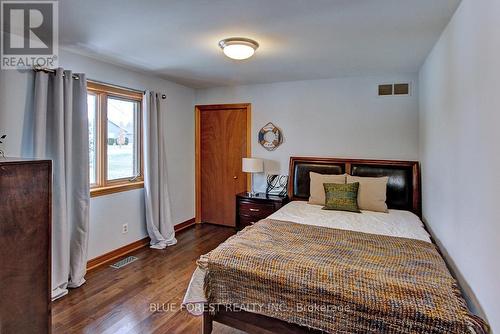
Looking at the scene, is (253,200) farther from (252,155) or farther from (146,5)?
(146,5)

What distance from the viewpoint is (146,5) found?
1936mm

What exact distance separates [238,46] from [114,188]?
222 cm

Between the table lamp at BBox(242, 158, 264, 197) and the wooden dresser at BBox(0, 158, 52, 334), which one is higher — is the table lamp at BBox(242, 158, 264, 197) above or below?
above

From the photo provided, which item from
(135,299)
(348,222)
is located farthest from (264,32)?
(135,299)

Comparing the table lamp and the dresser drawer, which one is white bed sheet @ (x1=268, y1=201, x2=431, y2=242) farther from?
the table lamp

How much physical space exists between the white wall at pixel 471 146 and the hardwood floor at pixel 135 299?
169 cm

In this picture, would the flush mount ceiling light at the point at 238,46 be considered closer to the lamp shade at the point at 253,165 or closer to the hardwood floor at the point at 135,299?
the lamp shade at the point at 253,165

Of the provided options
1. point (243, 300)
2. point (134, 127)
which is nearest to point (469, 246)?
point (243, 300)

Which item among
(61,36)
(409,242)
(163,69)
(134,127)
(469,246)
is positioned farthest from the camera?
(134,127)

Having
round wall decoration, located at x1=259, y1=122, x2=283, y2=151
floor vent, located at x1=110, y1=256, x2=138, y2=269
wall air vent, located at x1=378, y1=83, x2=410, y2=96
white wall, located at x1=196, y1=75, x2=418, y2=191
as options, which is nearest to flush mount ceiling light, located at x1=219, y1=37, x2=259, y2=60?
white wall, located at x1=196, y1=75, x2=418, y2=191

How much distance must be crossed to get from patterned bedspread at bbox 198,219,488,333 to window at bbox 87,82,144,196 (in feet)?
6.79

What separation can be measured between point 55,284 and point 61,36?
2.22 metres

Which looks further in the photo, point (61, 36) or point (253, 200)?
point (253, 200)

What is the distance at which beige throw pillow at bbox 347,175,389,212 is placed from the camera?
11.0 ft
